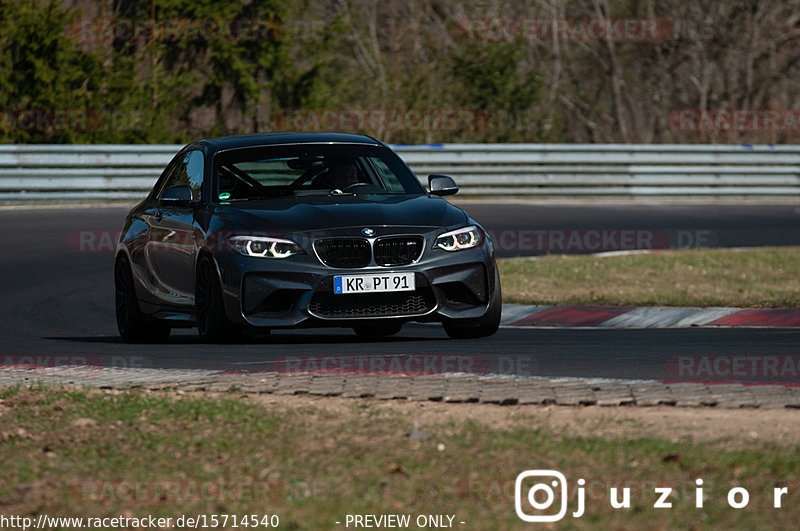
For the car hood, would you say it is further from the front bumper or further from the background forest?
the background forest

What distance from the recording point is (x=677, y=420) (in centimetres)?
616

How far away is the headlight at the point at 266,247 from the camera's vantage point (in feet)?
29.0

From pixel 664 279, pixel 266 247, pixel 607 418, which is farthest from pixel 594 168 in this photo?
pixel 607 418

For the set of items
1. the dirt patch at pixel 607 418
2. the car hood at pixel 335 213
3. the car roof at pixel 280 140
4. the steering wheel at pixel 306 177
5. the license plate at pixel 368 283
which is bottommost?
the dirt patch at pixel 607 418

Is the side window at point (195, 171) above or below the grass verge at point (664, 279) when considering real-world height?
above

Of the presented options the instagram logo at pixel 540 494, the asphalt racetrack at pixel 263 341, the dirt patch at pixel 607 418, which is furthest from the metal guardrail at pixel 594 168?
the instagram logo at pixel 540 494

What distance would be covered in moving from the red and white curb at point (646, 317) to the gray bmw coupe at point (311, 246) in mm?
2762

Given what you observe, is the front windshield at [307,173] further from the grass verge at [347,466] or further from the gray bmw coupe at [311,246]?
the grass verge at [347,466]

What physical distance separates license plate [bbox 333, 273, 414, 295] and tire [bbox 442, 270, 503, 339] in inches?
21.7

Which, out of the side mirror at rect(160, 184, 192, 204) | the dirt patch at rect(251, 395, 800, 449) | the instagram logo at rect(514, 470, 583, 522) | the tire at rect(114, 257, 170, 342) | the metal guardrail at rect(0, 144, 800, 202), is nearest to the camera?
the instagram logo at rect(514, 470, 583, 522)

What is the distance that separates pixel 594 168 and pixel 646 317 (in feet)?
42.7

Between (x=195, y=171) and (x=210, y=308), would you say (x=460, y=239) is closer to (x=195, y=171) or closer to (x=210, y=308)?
(x=210, y=308)

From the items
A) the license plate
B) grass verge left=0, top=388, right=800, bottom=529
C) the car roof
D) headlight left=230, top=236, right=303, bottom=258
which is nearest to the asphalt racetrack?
the license plate

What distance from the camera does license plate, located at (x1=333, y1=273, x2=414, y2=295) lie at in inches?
347
